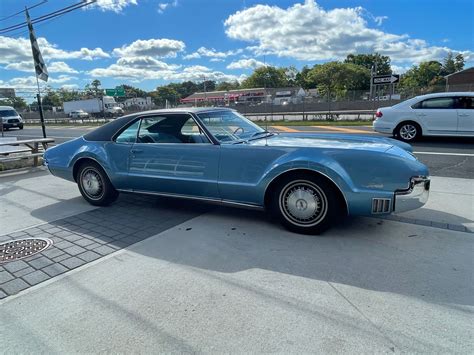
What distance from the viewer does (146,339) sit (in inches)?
84.5

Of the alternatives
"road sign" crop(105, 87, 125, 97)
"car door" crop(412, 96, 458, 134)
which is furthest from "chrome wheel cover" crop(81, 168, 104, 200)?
"road sign" crop(105, 87, 125, 97)

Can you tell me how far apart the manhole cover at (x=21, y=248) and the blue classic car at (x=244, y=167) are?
1306 mm

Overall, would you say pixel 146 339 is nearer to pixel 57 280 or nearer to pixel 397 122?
pixel 57 280

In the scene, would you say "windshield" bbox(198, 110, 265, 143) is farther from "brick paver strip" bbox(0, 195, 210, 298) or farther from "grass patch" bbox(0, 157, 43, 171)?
"grass patch" bbox(0, 157, 43, 171)

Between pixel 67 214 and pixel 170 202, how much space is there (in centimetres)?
146

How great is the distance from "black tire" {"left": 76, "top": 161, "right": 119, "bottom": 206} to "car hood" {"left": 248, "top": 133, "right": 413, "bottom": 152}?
2.33 meters

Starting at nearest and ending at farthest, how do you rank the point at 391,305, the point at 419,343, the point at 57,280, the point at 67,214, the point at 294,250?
the point at 419,343
the point at 391,305
the point at 57,280
the point at 294,250
the point at 67,214

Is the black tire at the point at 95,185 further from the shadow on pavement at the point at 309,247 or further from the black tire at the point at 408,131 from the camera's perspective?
the black tire at the point at 408,131

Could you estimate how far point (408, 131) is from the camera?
10.1 metres

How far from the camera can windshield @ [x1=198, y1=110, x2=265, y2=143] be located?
4.15 meters

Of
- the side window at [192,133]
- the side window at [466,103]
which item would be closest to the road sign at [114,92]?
the side window at [466,103]

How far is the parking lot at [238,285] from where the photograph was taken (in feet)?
6.98

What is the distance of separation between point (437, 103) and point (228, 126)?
A: 26.1 ft

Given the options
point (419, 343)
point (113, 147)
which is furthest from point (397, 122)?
point (419, 343)
